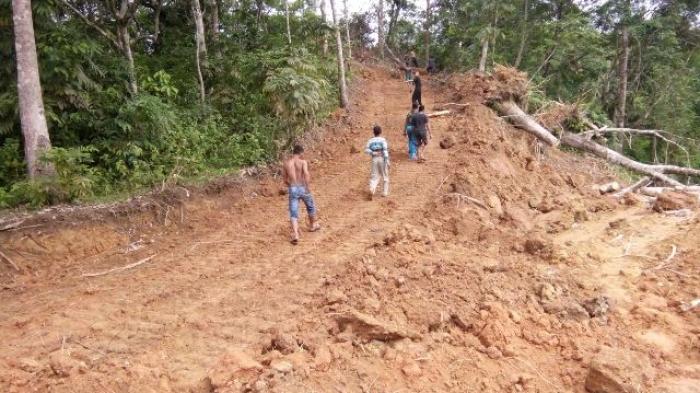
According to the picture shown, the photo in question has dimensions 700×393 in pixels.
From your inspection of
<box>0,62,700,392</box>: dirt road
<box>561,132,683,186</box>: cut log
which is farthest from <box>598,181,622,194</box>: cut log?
<box>0,62,700,392</box>: dirt road

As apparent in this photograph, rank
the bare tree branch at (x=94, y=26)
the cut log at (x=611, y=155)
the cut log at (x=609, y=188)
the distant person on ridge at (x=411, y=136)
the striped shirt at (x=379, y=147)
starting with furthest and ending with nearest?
the cut log at (x=611, y=155) → the cut log at (x=609, y=188) → the distant person on ridge at (x=411, y=136) → the bare tree branch at (x=94, y=26) → the striped shirt at (x=379, y=147)

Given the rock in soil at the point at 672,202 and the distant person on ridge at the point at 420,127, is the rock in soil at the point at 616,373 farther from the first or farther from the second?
the distant person on ridge at the point at 420,127

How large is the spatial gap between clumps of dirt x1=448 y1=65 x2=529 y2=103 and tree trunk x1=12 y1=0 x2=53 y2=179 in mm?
11793

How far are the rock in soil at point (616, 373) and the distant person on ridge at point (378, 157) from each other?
5.12m

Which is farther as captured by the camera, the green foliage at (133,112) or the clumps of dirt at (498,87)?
the clumps of dirt at (498,87)

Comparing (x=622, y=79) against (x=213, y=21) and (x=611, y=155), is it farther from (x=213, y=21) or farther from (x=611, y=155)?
(x=213, y=21)

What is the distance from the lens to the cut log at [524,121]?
558 inches

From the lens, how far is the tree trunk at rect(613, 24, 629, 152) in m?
21.3

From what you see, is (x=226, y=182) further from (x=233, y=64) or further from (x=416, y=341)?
(x=416, y=341)

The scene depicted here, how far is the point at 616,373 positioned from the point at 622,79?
21.9 meters

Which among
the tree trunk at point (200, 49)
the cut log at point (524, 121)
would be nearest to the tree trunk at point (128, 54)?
the tree trunk at point (200, 49)

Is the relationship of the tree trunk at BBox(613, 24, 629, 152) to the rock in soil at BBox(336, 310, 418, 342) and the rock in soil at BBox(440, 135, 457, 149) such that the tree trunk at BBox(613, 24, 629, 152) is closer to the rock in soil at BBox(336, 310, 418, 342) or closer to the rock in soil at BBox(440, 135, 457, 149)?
the rock in soil at BBox(440, 135, 457, 149)

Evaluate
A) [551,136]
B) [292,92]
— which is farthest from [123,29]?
[551,136]

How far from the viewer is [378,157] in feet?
29.5
